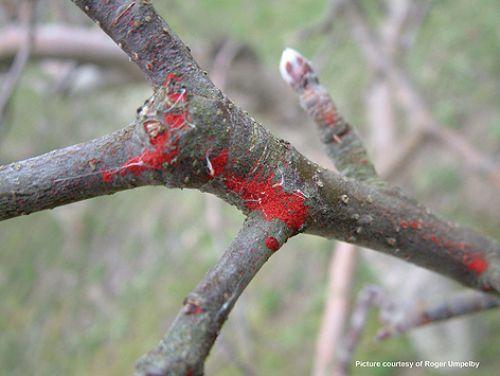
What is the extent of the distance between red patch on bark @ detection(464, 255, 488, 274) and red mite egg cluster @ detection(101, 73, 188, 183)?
0.63 metres

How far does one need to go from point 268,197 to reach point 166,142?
152 millimetres

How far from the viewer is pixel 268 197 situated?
25.8 inches

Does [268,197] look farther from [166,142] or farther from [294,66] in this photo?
[294,66]

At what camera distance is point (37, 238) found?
4.62m

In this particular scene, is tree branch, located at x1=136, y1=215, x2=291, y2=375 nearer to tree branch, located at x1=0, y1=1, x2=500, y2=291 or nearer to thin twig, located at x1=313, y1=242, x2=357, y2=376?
tree branch, located at x1=0, y1=1, x2=500, y2=291

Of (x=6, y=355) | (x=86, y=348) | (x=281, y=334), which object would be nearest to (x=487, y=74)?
(x=281, y=334)

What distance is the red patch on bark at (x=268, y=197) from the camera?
25.6 inches

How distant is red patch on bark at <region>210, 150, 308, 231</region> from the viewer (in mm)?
649

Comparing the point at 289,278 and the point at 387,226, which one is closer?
the point at 387,226

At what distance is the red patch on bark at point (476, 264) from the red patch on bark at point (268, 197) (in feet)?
1.46

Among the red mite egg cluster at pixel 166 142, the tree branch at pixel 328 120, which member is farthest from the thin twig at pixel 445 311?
the red mite egg cluster at pixel 166 142

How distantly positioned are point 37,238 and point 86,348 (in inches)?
43.2

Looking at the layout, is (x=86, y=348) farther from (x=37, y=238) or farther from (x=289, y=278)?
(x=289, y=278)

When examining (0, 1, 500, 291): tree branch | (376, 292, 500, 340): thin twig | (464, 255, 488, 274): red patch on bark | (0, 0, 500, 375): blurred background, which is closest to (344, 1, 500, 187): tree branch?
(0, 0, 500, 375): blurred background
